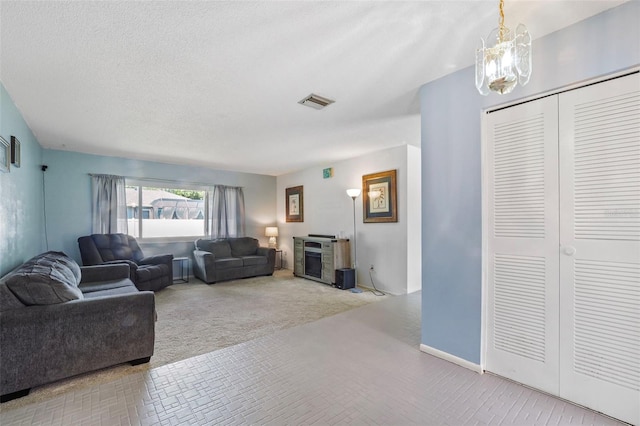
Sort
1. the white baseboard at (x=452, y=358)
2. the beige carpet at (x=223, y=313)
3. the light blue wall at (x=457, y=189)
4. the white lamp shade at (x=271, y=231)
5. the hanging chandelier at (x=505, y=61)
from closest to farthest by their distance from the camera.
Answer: the hanging chandelier at (x=505, y=61) → the light blue wall at (x=457, y=189) → the white baseboard at (x=452, y=358) → the beige carpet at (x=223, y=313) → the white lamp shade at (x=271, y=231)

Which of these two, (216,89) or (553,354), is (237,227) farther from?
(553,354)

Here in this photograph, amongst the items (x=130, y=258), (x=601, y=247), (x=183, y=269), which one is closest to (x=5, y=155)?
(x=130, y=258)

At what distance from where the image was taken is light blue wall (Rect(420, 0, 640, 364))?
75.3 inches

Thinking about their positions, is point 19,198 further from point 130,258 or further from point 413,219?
point 413,219

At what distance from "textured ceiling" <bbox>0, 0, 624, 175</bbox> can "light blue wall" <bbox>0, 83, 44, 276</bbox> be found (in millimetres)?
206

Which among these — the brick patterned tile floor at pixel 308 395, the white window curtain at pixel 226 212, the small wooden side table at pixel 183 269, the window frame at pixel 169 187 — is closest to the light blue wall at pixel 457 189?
the brick patterned tile floor at pixel 308 395

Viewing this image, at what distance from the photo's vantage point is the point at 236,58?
2.08 meters

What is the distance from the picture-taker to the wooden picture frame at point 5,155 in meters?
2.37

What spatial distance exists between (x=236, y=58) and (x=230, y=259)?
4.31 m

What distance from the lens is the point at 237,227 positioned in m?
6.68

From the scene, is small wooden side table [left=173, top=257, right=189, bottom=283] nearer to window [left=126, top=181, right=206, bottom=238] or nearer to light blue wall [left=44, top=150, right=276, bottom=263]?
light blue wall [left=44, top=150, right=276, bottom=263]

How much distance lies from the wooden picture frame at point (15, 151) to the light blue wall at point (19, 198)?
0.05 meters

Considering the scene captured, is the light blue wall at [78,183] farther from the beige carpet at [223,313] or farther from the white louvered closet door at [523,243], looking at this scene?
the white louvered closet door at [523,243]

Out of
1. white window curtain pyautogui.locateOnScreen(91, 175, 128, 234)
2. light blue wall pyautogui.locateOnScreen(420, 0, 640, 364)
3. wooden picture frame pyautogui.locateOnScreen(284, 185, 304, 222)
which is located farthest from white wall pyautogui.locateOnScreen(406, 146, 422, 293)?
white window curtain pyautogui.locateOnScreen(91, 175, 128, 234)
